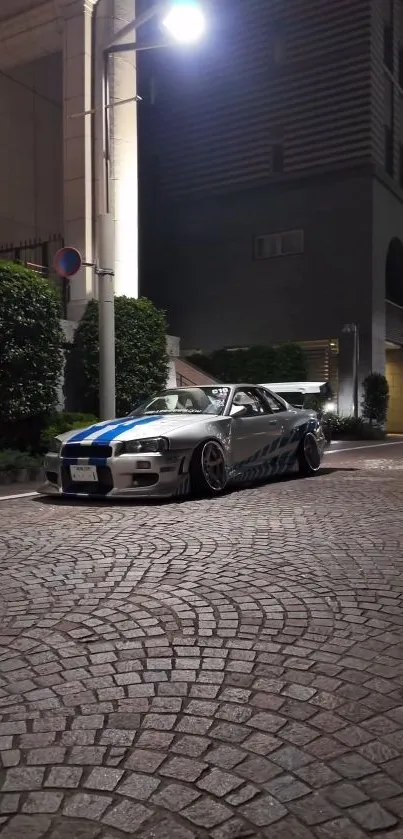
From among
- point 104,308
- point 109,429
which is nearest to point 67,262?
point 104,308

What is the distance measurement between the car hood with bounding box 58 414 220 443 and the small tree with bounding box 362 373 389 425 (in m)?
18.4

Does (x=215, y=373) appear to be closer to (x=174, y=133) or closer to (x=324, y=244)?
(x=324, y=244)

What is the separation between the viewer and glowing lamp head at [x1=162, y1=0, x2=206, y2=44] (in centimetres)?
1127

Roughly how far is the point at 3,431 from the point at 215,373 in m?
16.2

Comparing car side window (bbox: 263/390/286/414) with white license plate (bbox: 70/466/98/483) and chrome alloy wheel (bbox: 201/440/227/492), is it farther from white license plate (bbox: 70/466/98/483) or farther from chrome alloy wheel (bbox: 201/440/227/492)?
white license plate (bbox: 70/466/98/483)

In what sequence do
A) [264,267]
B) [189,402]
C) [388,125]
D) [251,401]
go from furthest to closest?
1. [264,267]
2. [388,125]
3. [251,401]
4. [189,402]

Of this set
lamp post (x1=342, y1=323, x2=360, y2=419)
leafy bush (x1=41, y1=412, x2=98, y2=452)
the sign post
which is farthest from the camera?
lamp post (x1=342, y1=323, x2=360, y2=419)

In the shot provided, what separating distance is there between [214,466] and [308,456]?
2431 millimetres

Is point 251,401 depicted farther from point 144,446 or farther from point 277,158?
point 277,158

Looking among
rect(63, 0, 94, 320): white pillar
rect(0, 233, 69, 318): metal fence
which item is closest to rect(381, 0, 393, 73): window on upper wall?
rect(63, 0, 94, 320): white pillar

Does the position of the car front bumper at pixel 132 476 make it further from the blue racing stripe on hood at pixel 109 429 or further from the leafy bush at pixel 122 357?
the leafy bush at pixel 122 357

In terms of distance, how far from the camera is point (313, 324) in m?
27.7

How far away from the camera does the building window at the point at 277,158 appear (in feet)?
92.1

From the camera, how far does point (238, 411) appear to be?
334 inches
